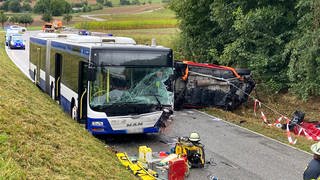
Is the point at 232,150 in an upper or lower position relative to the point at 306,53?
lower

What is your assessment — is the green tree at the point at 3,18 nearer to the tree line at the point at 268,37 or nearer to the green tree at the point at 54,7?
the green tree at the point at 54,7

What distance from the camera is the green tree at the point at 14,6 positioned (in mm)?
117375

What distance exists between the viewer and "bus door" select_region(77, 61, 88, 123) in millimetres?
12738

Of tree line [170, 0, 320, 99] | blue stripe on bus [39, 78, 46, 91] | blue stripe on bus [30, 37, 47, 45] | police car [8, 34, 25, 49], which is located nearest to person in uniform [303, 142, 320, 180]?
tree line [170, 0, 320, 99]

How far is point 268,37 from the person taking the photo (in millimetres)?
21812

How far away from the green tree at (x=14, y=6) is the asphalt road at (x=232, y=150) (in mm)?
109888

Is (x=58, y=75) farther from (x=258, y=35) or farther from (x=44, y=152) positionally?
(x=258, y=35)

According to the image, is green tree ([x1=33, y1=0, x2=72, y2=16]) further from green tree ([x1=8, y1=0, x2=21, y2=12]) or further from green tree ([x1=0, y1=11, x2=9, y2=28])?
green tree ([x1=8, y1=0, x2=21, y2=12])

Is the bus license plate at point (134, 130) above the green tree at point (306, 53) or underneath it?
underneath

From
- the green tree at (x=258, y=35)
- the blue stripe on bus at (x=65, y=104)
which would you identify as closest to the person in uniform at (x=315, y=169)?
the blue stripe on bus at (x=65, y=104)

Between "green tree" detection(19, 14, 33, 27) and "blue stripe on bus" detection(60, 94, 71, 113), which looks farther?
"green tree" detection(19, 14, 33, 27)

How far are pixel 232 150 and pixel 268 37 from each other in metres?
10.5

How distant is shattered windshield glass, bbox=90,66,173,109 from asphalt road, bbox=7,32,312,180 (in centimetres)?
138

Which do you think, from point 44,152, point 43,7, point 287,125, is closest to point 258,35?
point 287,125
